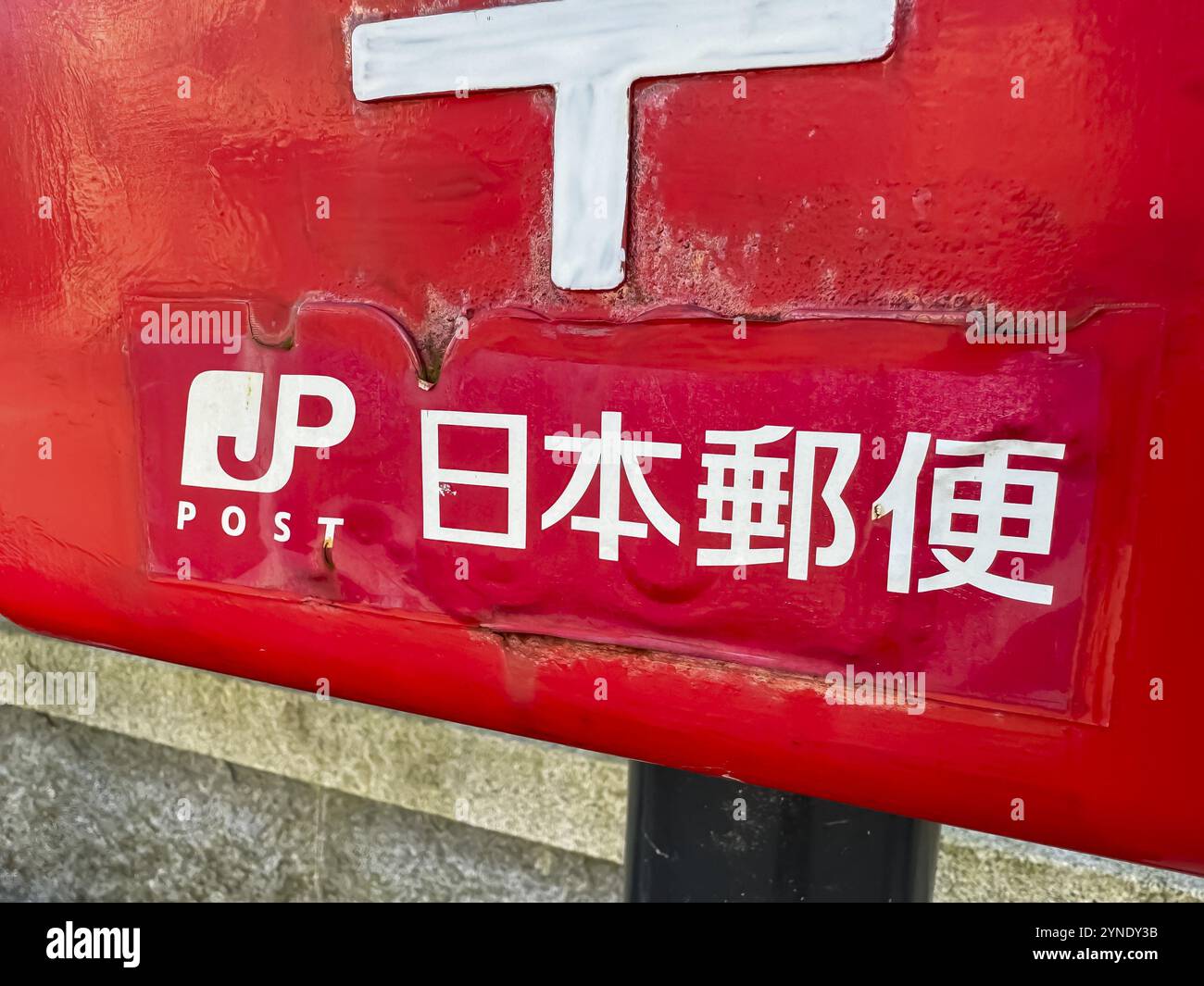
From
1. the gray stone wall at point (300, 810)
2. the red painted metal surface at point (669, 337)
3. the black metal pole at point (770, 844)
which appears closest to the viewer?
the red painted metal surface at point (669, 337)

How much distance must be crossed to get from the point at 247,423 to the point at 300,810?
1.02m

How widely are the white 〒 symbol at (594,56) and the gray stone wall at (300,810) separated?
2.70ft

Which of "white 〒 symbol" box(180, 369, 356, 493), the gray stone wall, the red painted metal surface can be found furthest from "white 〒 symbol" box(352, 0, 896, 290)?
the gray stone wall

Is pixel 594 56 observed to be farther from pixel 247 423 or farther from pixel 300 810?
pixel 300 810

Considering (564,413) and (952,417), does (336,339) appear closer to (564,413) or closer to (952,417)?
(564,413)

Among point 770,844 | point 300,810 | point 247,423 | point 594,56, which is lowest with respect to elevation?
point 300,810

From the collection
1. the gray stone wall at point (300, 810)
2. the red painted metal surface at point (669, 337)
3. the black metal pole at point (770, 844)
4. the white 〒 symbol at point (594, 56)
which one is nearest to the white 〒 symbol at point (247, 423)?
the red painted metal surface at point (669, 337)

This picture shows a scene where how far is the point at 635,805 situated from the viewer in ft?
2.14

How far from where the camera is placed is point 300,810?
4.36 feet

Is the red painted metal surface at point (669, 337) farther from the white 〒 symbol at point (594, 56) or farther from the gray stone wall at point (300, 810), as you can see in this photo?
the gray stone wall at point (300, 810)

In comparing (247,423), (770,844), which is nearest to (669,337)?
(247,423)

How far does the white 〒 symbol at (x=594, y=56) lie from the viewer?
0.36 metres

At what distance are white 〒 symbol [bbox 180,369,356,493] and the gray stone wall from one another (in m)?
0.73

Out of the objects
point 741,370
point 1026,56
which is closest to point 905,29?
point 1026,56
